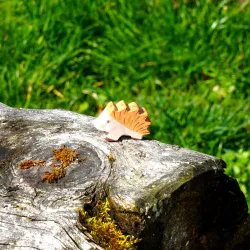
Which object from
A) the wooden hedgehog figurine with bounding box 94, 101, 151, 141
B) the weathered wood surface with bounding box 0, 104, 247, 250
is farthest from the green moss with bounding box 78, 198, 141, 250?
the wooden hedgehog figurine with bounding box 94, 101, 151, 141

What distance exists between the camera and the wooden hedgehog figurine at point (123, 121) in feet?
8.89

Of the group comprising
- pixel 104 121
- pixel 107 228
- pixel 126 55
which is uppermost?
pixel 104 121

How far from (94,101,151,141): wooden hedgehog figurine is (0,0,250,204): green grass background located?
1650 mm

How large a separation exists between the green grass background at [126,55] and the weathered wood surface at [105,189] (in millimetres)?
1654

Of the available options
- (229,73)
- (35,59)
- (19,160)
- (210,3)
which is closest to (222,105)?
(229,73)

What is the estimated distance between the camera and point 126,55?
15.8ft

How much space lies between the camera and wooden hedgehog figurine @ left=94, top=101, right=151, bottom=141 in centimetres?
271

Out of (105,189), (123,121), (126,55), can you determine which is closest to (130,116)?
(123,121)

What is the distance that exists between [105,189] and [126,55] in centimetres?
251

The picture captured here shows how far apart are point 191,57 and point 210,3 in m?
0.61

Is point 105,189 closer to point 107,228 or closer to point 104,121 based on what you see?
point 107,228

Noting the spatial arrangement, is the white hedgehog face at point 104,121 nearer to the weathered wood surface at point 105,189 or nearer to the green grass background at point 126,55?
the weathered wood surface at point 105,189

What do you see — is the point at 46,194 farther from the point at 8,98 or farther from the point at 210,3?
the point at 210,3

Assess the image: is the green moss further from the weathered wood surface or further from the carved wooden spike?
the carved wooden spike
